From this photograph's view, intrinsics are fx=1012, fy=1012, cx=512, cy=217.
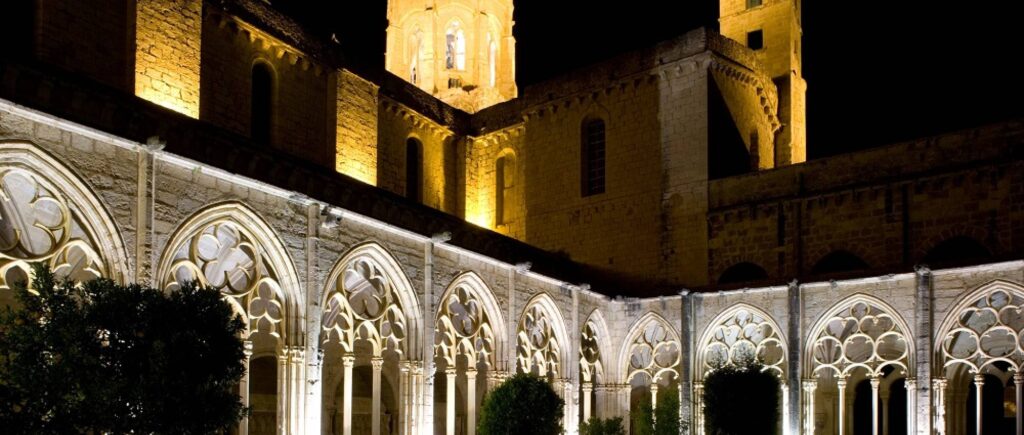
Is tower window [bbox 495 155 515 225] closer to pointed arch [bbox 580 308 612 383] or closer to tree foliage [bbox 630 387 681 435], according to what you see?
pointed arch [bbox 580 308 612 383]

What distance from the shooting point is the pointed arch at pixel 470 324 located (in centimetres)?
1564

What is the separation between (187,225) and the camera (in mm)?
11266

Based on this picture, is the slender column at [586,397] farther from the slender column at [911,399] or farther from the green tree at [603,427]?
the slender column at [911,399]

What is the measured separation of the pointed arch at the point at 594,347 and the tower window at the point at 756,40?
1301cm

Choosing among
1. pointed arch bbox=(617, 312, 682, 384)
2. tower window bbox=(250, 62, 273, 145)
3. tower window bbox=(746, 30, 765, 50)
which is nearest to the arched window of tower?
tower window bbox=(746, 30, 765, 50)

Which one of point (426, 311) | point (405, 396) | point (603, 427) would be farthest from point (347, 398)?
point (603, 427)

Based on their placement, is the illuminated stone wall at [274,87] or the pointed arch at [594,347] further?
the illuminated stone wall at [274,87]

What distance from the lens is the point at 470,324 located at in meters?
16.4

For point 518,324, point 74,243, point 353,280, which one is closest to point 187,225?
point 74,243

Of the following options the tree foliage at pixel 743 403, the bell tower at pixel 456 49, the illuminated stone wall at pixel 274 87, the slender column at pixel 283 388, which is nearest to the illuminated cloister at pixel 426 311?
the slender column at pixel 283 388

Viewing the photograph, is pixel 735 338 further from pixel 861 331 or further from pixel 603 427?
pixel 603 427

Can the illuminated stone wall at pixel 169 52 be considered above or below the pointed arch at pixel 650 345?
above

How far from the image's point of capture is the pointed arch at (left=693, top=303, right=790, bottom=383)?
1806 centimetres

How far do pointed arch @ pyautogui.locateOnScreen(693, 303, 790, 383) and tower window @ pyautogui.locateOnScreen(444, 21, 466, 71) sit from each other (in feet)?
62.7
